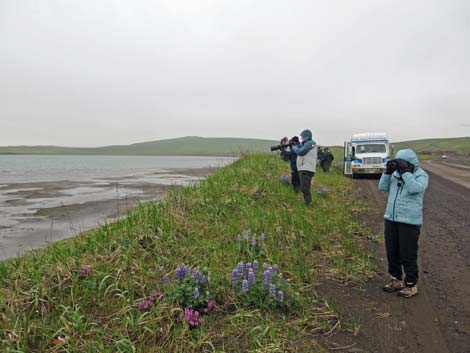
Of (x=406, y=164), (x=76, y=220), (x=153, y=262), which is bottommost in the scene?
A: (x=76, y=220)

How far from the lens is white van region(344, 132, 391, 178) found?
19.5 m

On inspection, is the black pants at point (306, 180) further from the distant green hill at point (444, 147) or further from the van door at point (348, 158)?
the distant green hill at point (444, 147)

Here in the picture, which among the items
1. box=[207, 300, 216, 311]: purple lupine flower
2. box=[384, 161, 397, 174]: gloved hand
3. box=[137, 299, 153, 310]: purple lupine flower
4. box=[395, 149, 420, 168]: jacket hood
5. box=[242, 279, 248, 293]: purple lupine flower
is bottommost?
box=[207, 300, 216, 311]: purple lupine flower

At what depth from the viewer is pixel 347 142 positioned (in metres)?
21.4

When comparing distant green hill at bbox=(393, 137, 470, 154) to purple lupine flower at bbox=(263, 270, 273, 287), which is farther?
distant green hill at bbox=(393, 137, 470, 154)

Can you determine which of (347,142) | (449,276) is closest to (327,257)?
(449,276)

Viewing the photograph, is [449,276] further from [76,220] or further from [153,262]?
[76,220]

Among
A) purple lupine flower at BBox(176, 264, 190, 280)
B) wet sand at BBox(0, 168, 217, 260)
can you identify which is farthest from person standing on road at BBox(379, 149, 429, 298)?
wet sand at BBox(0, 168, 217, 260)

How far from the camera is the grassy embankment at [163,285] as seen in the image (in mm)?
2766

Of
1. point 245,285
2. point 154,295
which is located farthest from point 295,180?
point 154,295

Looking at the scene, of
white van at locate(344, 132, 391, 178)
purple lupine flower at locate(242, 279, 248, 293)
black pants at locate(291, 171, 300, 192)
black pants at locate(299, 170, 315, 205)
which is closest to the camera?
purple lupine flower at locate(242, 279, 248, 293)

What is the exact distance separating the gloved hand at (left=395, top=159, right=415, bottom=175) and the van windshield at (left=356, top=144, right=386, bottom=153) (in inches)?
689

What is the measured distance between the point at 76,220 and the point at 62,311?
26.5 feet

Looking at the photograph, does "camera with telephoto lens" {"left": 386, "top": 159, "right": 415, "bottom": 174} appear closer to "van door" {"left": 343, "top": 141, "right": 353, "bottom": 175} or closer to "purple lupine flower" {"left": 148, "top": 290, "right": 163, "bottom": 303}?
"purple lupine flower" {"left": 148, "top": 290, "right": 163, "bottom": 303}
